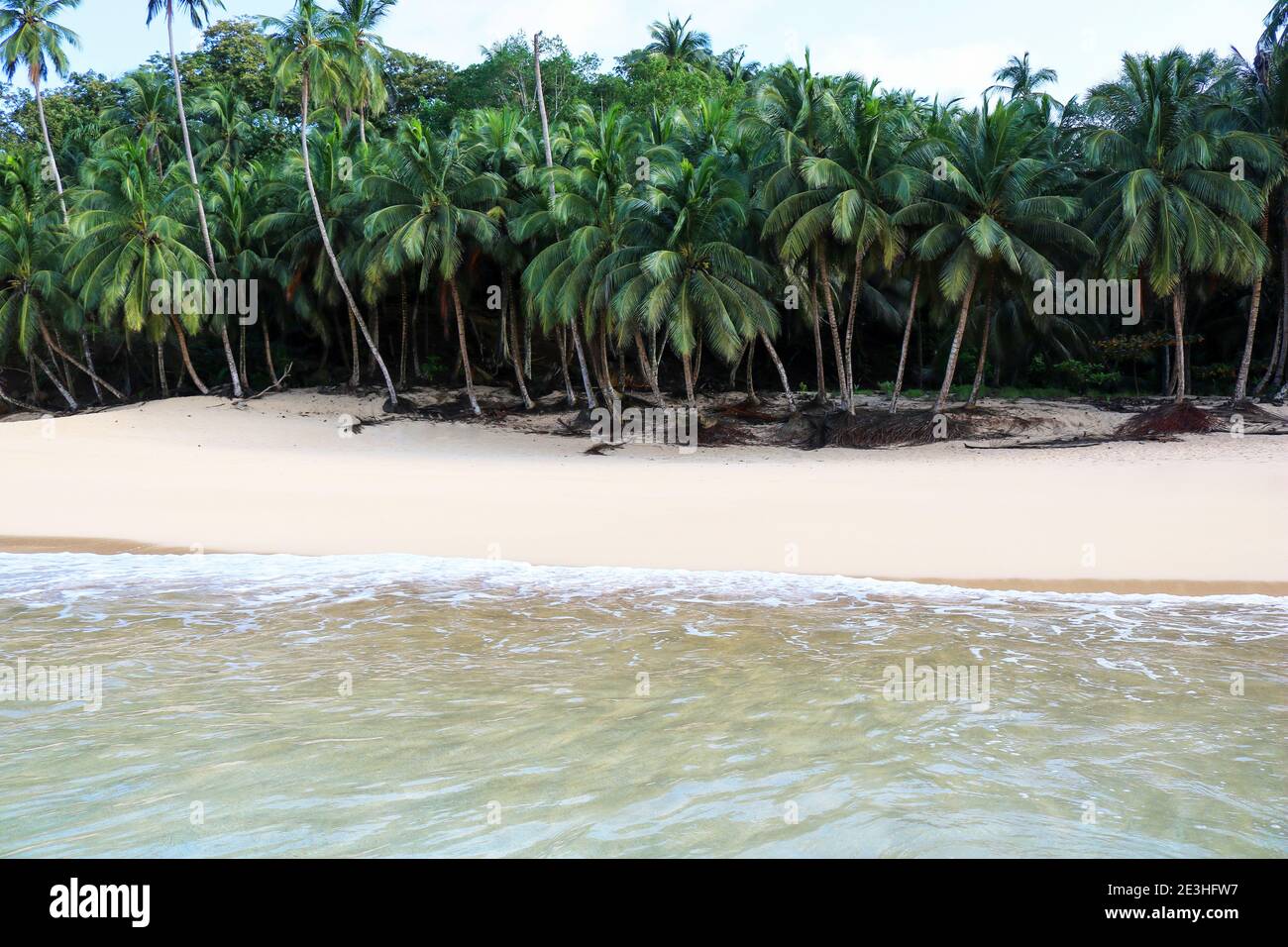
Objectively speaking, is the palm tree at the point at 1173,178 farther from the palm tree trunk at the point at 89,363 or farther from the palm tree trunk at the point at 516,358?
the palm tree trunk at the point at 89,363

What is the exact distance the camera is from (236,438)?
2700 cm

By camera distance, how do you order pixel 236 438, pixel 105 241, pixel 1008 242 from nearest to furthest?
pixel 1008 242 < pixel 236 438 < pixel 105 241

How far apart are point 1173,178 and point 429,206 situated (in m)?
19.1

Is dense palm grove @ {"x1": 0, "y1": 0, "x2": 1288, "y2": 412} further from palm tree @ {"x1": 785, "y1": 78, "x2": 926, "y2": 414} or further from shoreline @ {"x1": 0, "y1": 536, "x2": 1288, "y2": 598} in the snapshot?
shoreline @ {"x1": 0, "y1": 536, "x2": 1288, "y2": 598}

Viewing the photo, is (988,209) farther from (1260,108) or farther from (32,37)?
(32,37)

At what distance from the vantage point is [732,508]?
13453mm

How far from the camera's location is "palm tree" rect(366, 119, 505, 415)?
26.8 m

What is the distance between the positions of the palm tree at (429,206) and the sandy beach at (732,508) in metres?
6.99

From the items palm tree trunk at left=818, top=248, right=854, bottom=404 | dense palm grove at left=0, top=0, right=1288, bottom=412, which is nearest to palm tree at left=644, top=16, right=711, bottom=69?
dense palm grove at left=0, top=0, right=1288, bottom=412

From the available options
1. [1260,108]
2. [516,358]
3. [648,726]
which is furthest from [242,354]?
[648,726]

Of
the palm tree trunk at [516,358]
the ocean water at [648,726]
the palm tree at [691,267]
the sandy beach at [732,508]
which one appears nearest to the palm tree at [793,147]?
the palm tree at [691,267]

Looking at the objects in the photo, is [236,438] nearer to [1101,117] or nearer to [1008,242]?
[1008,242]
